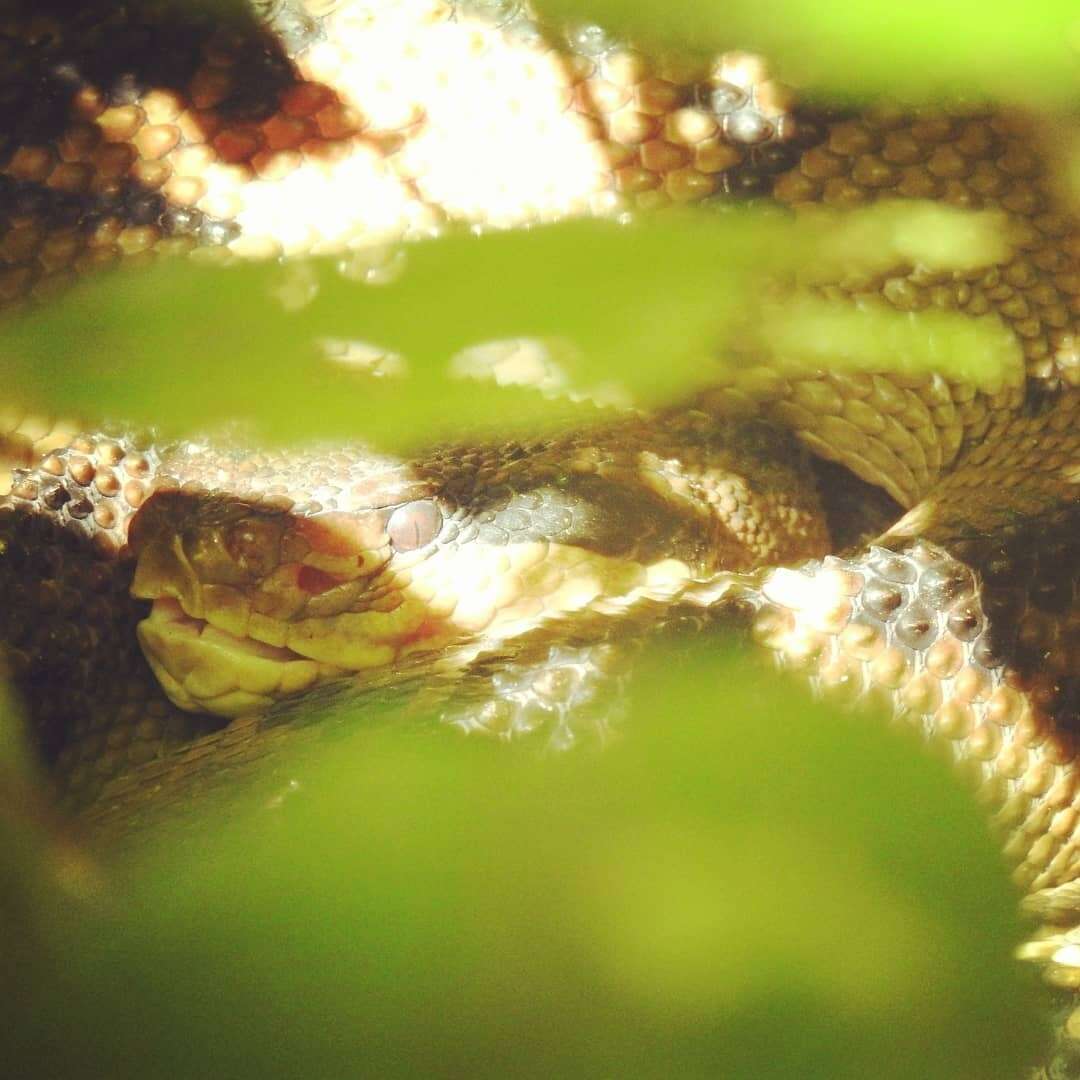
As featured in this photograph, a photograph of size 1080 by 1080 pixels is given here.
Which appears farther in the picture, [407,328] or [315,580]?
[315,580]

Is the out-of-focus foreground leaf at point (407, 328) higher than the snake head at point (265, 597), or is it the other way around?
the out-of-focus foreground leaf at point (407, 328)

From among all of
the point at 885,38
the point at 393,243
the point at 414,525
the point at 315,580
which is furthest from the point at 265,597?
the point at 885,38

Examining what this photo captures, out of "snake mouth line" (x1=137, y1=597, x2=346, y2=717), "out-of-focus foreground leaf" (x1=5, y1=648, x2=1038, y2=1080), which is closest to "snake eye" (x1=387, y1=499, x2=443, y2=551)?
"snake mouth line" (x1=137, y1=597, x2=346, y2=717)

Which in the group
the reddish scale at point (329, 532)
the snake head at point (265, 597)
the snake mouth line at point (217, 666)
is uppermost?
the reddish scale at point (329, 532)

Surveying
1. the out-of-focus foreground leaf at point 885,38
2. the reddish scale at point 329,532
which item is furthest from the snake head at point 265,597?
the out-of-focus foreground leaf at point 885,38

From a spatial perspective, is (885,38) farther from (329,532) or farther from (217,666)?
(217,666)

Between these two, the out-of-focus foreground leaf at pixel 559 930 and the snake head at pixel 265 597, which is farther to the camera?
the snake head at pixel 265 597

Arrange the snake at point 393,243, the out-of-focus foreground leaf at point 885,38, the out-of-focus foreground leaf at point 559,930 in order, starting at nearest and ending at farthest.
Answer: the out-of-focus foreground leaf at point 559,930
the out-of-focus foreground leaf at point 885,38
the snake at point 393,243

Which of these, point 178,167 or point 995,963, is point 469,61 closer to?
point 178,167

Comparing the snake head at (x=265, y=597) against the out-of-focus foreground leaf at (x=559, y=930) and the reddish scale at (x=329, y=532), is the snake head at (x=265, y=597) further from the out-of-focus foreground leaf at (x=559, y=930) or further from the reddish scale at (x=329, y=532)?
the out-of-focus foreground leaf at (x=559, y=930)
